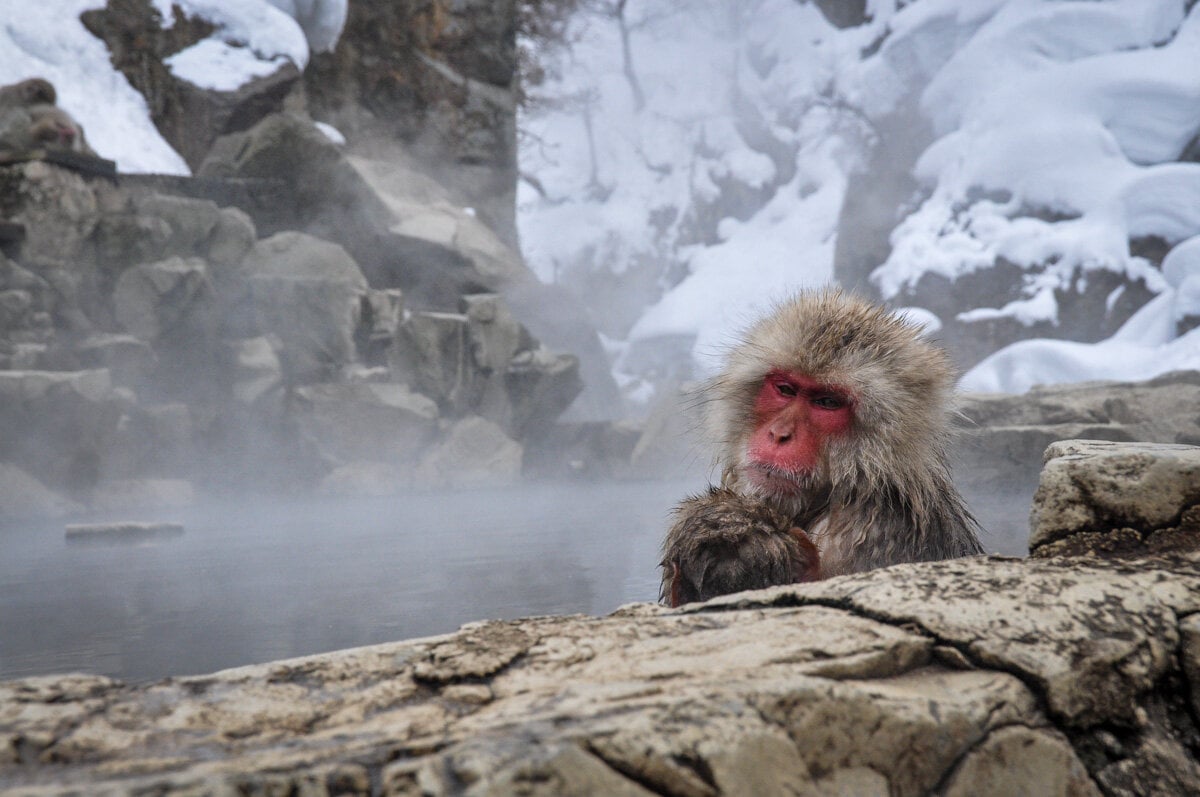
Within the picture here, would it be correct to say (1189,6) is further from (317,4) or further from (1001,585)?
(1001,585)

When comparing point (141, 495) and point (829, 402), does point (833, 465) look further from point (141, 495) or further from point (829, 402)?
point (141, 495)

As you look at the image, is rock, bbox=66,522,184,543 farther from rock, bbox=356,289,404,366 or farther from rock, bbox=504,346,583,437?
rock, bbox=504,346,583,437

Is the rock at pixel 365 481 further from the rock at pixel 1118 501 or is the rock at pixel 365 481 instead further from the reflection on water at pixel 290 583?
the rock at pixel 1118 501

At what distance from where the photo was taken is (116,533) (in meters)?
4.57

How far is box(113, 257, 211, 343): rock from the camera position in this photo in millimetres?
7074

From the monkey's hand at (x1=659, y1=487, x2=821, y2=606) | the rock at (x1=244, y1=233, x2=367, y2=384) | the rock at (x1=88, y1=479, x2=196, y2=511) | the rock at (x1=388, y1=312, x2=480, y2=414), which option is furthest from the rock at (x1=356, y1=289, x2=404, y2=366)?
the monkey's hand at (x1=659, y1=487, x2=821, y2=606)

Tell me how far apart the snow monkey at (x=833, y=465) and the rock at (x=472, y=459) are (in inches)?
247

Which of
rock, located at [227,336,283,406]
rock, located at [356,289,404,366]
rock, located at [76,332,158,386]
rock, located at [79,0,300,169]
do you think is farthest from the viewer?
rock, located at [79,0,300,169]

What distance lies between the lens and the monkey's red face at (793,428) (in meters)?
1.68

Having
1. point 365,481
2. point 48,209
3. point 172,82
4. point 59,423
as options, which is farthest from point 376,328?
point 172,82

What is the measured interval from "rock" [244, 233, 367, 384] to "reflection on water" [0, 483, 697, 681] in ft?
7.36

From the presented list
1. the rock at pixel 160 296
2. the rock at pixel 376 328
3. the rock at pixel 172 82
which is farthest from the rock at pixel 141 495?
the rock at pixel 172 82

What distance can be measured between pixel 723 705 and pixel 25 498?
6.11m

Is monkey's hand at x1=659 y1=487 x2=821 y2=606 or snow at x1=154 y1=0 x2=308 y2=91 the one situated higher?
snow at x1=154 y1=0 x2=308 y2=91
